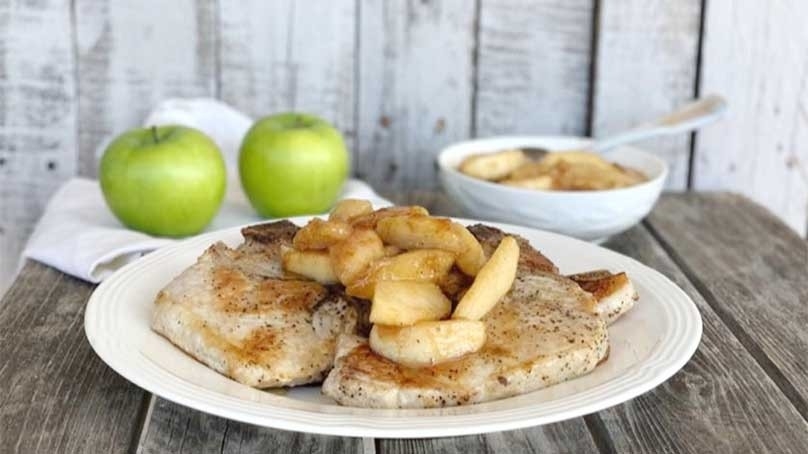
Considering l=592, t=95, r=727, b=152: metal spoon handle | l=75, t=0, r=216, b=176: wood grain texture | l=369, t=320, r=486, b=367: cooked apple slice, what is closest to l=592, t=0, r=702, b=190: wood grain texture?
l=592, t=95, r=727, b=152: metal spoon handle

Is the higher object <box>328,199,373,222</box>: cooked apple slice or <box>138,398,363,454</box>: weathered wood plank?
<box>328,199,373,222</box>: cooked apple slice

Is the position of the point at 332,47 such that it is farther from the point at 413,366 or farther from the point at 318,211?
the point at 413,366

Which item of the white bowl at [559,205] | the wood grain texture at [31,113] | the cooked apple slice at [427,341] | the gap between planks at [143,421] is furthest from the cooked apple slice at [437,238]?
the wood grain texture at [31,113]

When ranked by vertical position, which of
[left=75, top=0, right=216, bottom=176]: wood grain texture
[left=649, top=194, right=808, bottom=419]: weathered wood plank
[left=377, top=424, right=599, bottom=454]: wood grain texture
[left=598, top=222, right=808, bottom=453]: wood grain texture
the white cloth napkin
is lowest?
[left=377, top=424, right=599, bottom=454]: wood grain texture

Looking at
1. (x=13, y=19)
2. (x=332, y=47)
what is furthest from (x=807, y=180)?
(x=13, y=19)

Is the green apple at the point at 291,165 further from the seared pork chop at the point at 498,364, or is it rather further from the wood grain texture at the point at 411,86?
the seared pork chop at the point at 498,364

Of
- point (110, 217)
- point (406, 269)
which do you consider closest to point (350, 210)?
point (406, 269)

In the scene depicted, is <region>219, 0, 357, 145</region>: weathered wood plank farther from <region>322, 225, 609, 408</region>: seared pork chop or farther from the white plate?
<region>322, 225, 609, 408</region>: seared pork chop

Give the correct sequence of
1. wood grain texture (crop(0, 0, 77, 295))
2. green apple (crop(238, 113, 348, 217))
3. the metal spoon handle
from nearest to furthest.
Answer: green apple (crop(238, 113, 348, 217)) → the metal spoon handle → wood grain texture (crop(0, 0, 77, 295))
